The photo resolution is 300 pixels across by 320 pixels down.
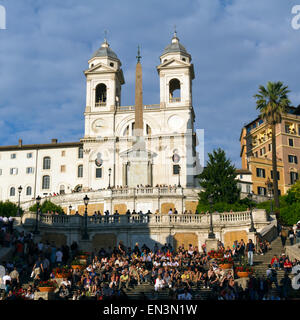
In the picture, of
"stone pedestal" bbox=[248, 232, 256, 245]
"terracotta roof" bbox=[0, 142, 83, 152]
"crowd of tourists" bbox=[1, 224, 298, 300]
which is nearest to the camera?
"crowd of tourists" bbox=[1, 224, 298, 300]

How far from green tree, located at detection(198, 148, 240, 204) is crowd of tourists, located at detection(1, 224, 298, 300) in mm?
22343

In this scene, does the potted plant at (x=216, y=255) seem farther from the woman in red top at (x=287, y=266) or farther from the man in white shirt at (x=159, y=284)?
the man in white shirt at (x=159, y=284)

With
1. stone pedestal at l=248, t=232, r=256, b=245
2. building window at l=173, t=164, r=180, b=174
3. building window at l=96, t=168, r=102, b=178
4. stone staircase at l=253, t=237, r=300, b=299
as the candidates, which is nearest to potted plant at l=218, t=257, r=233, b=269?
stone staircase at l=253, t=237, r=300, b=299

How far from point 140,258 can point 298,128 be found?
224ft

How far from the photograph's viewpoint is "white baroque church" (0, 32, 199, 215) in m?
77.9

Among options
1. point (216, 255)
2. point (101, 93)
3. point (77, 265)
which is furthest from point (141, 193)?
point (77, 265)

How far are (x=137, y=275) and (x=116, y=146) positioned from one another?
54.2m

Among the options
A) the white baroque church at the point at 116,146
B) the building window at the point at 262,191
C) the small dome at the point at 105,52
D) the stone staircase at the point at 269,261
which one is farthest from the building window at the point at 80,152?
the stone staircase at the point at 269,261

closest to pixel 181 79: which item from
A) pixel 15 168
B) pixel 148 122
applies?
pixel 148 122

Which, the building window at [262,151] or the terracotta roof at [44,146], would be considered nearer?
the terracotta roof at [44,146]

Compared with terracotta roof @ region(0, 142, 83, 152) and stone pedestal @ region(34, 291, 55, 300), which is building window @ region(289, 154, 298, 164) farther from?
stone pedestal @ region(34, 291, 55, 300)

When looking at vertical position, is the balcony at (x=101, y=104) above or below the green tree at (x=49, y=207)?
above

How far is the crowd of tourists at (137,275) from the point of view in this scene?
76.2 feet

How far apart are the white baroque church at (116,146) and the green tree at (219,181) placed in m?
16.3
